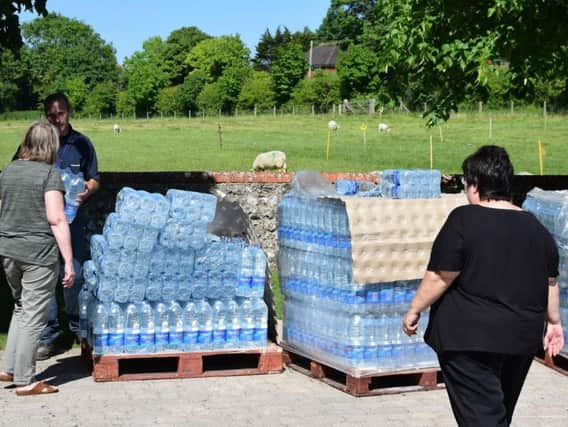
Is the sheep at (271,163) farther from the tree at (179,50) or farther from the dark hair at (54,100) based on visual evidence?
the tree at (179,50)

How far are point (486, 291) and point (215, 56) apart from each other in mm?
121515

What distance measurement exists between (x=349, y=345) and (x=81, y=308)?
8.54 ft

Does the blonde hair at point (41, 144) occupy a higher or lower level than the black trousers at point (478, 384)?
higher

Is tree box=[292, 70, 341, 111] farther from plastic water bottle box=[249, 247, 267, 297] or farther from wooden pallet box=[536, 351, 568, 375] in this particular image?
plastic water bottle box=[249, 247, 267, 297]

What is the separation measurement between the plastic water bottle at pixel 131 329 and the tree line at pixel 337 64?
4724mm

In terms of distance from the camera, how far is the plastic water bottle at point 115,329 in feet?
26.9

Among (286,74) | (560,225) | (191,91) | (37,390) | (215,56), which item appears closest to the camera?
(37,390)

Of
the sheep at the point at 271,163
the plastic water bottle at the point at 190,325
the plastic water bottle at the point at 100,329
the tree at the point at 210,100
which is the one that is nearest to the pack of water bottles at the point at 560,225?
the plastic water bottle at the point at 190,325

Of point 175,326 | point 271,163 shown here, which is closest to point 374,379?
point 175,326

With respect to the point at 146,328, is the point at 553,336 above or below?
above

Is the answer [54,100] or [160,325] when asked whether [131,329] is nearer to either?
[160,325]

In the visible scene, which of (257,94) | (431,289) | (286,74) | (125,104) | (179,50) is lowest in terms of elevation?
(431,289)

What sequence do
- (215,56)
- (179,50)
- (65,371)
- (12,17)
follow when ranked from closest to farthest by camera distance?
1. (65,371)
2. (12,17)
3. (215,56)
4. (179,50)

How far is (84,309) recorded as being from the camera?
29.3 ft
